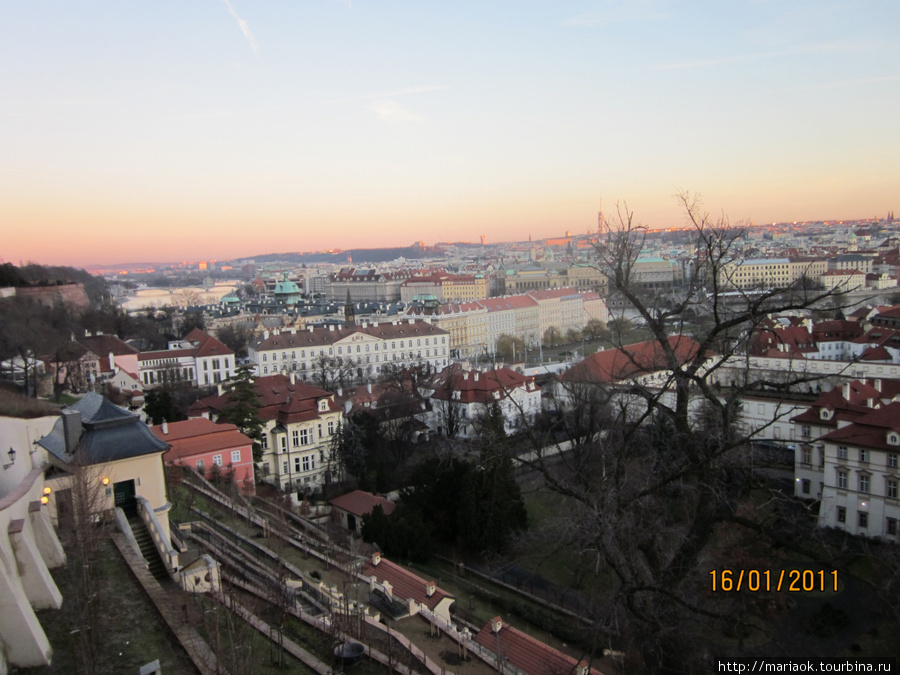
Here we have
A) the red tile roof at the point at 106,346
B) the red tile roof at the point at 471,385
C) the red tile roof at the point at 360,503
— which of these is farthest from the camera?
the red tile roof at the point at 106,346

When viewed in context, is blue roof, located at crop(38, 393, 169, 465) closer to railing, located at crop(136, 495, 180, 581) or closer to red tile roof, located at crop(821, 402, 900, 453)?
railing, located at crop(136, 495, 180, 581)

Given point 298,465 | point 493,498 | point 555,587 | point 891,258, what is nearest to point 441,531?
point 493,498

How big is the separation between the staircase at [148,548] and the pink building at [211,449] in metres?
7.31

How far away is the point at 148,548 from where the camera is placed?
9.66 m

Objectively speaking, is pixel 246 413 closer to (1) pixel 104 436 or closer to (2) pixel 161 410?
(2) pixel 161 410

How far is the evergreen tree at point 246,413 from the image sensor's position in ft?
68.4

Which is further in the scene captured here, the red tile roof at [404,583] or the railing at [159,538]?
the red tile roof at [404,583]

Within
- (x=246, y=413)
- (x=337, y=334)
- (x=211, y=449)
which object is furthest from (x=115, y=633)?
(x=337, y=334)

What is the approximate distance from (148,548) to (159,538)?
1.20 feet

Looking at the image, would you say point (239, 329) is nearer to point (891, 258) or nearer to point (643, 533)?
point (643, 533)

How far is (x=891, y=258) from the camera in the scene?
277ft

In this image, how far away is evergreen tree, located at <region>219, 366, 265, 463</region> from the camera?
20.9m

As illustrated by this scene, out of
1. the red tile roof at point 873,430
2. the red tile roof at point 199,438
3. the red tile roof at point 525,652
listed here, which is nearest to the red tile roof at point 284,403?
the red tile roof at point 199,438

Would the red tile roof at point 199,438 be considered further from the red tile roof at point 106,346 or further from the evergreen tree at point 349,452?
the red tile roof at point 106,346
